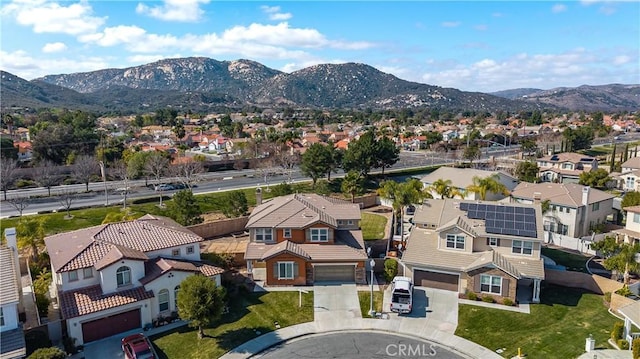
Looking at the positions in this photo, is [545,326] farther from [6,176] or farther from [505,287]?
[6,176]

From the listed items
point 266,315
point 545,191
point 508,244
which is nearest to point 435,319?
point 508,244

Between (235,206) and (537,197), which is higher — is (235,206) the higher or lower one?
the lower one

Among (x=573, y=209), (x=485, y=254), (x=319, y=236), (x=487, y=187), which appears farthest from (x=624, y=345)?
(x=487, y=187)

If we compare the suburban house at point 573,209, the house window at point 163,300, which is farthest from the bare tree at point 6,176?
the suburban house at point 573,209

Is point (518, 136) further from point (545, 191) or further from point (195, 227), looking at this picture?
point (195, 227)

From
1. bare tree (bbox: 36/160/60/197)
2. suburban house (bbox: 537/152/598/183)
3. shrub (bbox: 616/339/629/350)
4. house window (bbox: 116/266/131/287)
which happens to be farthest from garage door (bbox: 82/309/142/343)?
suburban house (bbox: 537/152/598/183)

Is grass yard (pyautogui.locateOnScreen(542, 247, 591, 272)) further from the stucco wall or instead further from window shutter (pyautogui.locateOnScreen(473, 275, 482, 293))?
the stucco wall
